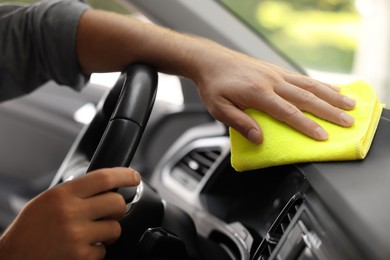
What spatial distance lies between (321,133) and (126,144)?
258mm

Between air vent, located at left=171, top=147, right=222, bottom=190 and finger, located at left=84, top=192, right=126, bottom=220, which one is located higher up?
finger, located at left=84, top=192, right=126, bottom=220

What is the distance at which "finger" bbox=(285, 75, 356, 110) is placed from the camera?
3.00 ft

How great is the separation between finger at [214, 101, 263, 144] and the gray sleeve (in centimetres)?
35

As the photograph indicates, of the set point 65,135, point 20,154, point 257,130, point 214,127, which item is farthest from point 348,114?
point 20,154

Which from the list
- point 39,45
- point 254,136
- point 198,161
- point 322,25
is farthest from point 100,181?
point 322,25

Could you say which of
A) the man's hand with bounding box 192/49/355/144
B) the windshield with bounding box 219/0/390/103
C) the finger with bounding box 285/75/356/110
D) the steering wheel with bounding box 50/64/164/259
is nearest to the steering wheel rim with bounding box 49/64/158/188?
the steering wheel with bounding box 50/64/164/259

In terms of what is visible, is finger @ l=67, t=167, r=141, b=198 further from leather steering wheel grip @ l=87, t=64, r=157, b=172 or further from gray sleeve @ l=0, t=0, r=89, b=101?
gray sleeve @ l=0, t=0, r=89, b=101

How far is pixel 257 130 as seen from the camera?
0.88 m

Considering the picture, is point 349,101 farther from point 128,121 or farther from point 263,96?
point 128,121

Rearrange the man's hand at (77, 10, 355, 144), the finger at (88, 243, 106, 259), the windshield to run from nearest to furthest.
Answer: the finger at (88, 243, 106, 259) → the man's hand at (77, 10, 355, 144) → the windshield

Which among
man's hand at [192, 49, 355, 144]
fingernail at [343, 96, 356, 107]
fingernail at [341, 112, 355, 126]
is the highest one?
fingernail at [343, 96, 356, 107]

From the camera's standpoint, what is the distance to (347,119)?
2.87 feet

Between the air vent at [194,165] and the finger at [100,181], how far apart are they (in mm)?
531

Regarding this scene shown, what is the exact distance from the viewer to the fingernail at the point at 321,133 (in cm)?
85
